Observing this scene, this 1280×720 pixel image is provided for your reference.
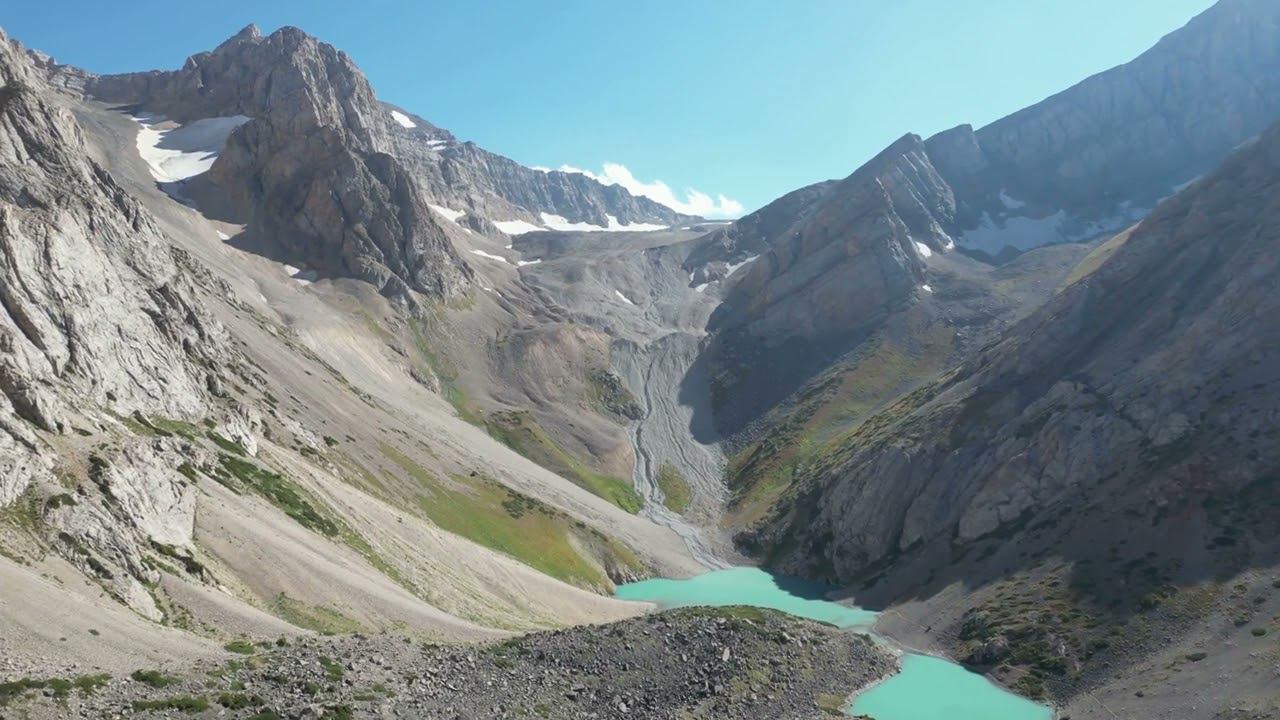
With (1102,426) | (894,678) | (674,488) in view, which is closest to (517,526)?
(894,678)

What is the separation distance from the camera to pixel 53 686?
2316cm

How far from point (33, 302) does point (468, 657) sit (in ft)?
125

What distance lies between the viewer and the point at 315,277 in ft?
514

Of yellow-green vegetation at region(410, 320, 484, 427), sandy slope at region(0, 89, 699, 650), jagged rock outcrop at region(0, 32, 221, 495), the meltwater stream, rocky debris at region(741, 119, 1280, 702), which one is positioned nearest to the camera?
sandy slope at region(0, 89, 699, 650)

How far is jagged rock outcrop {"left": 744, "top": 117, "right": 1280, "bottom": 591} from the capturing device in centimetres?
7112

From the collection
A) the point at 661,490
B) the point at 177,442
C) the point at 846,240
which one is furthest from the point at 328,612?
the point at 846,240

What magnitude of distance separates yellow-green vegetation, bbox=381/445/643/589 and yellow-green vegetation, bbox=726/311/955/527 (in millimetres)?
30914

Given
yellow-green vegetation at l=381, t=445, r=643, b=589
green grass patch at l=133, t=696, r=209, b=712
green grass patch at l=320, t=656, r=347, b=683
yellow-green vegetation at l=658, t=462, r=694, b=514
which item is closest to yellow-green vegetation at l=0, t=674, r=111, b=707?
green grass patch at l=133, t=696, r=209, b=712

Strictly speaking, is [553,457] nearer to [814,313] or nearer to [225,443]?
[225,443]

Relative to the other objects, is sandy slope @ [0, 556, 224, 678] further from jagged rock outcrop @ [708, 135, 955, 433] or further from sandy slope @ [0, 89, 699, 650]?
jagged rock outcrop @ [708, 135, 955, 433]

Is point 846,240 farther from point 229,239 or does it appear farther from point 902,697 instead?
point 902,697

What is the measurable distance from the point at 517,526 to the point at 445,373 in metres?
68.1

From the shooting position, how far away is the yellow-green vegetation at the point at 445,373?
134 m

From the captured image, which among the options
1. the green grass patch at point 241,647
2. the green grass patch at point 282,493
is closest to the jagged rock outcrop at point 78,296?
the green grass patch at point 282,493
